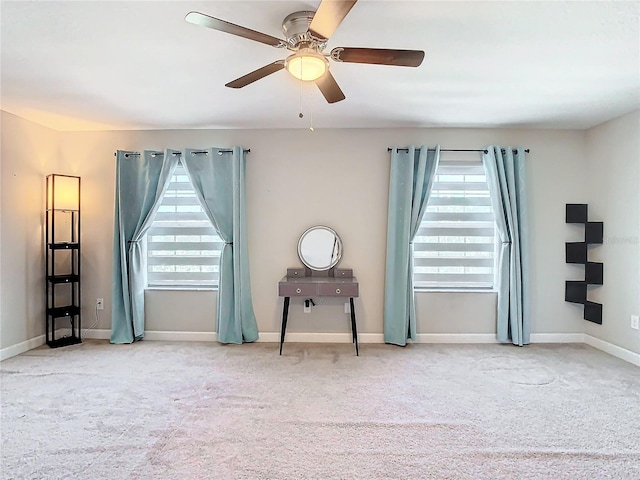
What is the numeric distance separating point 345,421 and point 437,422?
1.88 ft

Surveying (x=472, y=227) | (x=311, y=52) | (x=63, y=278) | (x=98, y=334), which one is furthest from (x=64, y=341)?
(x=472, y=227)

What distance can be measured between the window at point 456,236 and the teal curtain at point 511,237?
17cm

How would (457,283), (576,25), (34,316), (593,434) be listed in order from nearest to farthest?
1. (576,25)
2. (593,434)
3. (34,316)
4. (457,283)

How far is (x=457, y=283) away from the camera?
3994mm

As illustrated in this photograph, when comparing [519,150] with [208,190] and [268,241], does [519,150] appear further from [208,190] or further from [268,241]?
[208,190]

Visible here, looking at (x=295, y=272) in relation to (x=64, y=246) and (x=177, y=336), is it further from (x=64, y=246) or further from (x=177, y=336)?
(x=64, y=246)

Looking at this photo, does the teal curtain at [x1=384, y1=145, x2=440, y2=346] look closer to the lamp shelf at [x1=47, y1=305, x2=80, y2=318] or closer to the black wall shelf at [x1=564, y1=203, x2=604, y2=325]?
the black wall shelf at [x1=564, y1=203, x2=604, y2=325]

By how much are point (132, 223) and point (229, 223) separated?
106 cm

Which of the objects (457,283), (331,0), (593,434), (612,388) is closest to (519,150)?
(457,283)

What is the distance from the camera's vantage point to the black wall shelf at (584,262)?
369cm

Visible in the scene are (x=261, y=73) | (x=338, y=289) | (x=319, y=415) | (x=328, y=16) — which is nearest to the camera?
(x=328, y=16)

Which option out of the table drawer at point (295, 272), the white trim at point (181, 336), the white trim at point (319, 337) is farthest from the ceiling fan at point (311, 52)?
the white trim at point (181, 336)

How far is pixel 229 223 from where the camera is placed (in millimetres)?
3861

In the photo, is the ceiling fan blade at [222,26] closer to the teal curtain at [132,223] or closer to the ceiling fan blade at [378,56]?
the ceiling fan blade at [378,56]
